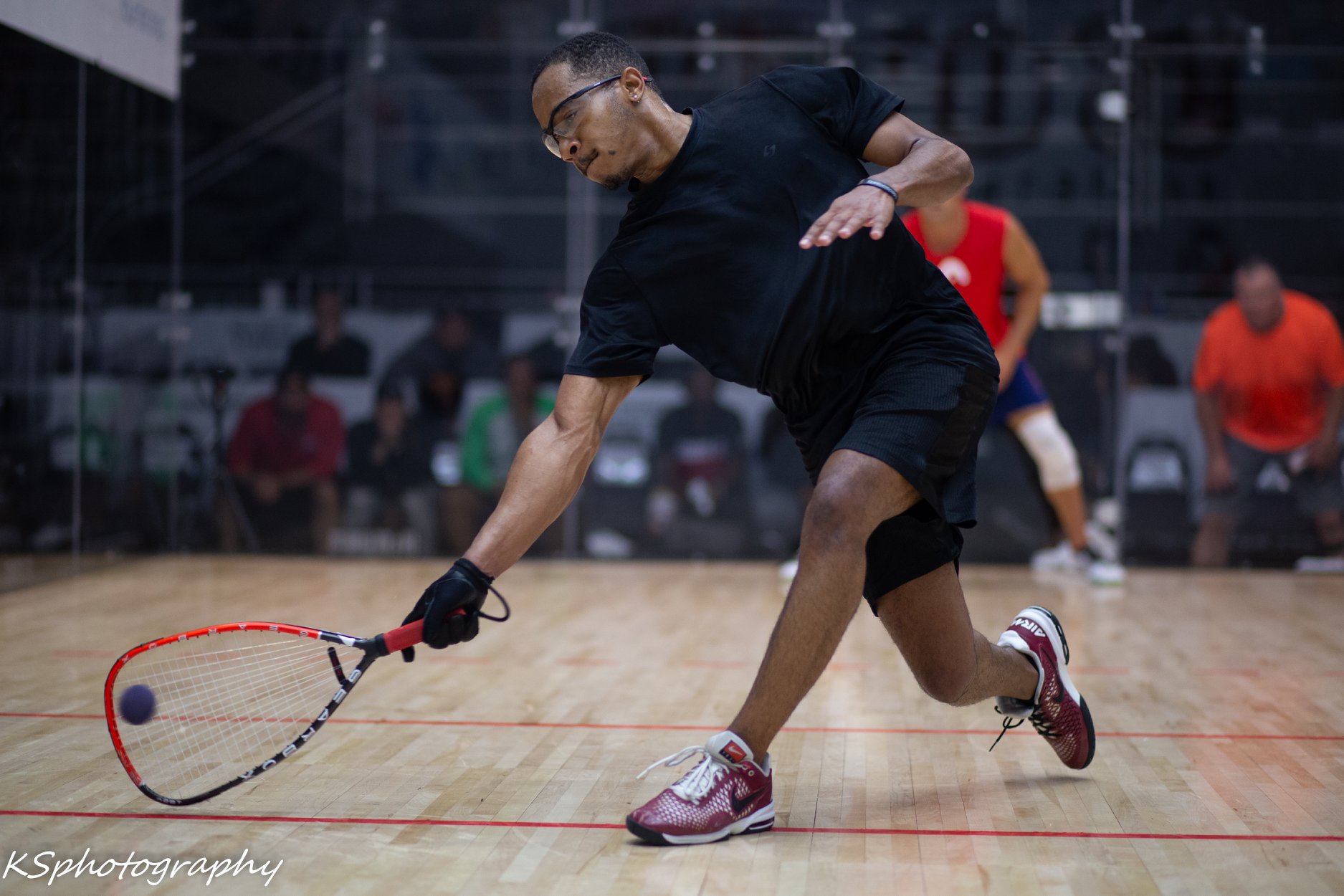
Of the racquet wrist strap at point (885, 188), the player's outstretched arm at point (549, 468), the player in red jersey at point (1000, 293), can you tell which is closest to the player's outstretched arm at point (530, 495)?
the player's outstretched arm at point (549, 468)

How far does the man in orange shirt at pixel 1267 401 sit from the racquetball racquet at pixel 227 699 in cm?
322

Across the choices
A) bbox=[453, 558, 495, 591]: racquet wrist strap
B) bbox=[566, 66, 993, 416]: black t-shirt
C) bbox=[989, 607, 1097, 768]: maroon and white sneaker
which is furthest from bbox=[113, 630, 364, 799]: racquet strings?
bbox=[989, 607, 1097, 768]: maroon and white sneaker

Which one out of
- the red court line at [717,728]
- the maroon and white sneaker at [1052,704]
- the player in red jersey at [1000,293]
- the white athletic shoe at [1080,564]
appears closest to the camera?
the maroon and white sneaker at [1052,704]

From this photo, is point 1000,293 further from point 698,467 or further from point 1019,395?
point 698,467

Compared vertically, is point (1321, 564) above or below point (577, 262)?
below

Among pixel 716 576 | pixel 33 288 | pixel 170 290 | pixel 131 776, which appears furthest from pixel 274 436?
pixel 131 776

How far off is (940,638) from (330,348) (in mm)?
3712

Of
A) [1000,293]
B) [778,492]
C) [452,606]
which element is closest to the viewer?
[452,606]

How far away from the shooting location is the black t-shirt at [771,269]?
1.76 meters

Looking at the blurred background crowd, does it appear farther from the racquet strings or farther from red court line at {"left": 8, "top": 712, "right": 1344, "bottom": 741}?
red court line at {"left": 8, "top": 712, "right": 1344, "bottom": 741}

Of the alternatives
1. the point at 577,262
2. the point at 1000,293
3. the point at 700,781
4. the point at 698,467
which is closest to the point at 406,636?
the point at 700,781

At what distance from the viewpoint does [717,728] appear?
92.7 inches

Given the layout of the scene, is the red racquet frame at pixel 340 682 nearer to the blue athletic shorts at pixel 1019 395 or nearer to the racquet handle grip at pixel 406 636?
the racquet handle grip at pixel 406 636

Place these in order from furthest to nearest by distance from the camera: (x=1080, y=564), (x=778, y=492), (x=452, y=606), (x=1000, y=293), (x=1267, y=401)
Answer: (x=778, y=492) < (x=1267, y=401) < (x=1080, y=564) < (x=1000, y=293) < (x=452, y=606)
